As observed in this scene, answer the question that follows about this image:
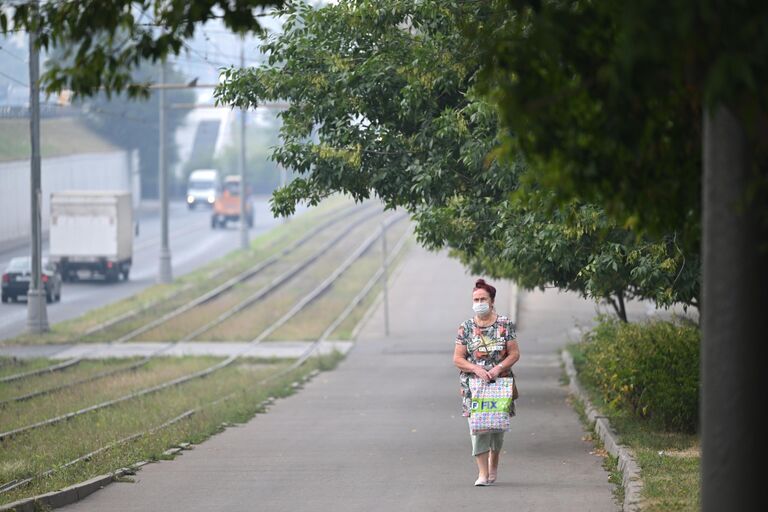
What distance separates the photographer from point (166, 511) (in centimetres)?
1106

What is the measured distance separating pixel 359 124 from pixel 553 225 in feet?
10.2

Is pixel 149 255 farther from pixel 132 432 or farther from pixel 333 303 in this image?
pixel 132 432

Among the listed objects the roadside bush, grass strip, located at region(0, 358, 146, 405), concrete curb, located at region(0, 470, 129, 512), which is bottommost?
grass strip, located at region(0, 358, 146, 405)

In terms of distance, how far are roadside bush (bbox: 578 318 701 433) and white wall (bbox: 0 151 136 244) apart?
5058 centimetres

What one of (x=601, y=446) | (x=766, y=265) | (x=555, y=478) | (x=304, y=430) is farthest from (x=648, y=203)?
(x=304, y=430)

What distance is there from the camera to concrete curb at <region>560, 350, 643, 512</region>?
413 inches

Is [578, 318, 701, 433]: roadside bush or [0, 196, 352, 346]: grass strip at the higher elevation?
[578, 318, 701, 433]: roadside bush

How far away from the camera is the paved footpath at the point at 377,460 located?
37.6 feet

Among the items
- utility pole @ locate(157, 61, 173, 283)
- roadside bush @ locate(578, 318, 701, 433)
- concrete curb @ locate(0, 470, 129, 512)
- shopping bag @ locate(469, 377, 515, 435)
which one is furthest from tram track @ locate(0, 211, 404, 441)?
shopping bag @ locate(469, 377, 515, 435)

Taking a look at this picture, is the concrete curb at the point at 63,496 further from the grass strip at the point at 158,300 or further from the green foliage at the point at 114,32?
the grass strip at the point at 158,300

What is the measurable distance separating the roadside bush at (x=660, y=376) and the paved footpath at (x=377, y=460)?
84 centimetres

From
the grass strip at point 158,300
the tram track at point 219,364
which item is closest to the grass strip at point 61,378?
the tram track at point 219,364

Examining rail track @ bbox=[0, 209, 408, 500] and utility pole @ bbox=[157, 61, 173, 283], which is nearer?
rail track @ bbox=[0, 209, 408, 500]

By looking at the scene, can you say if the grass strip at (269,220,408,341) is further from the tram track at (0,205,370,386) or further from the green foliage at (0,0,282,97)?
the green foliage at (0,0,282,97)
